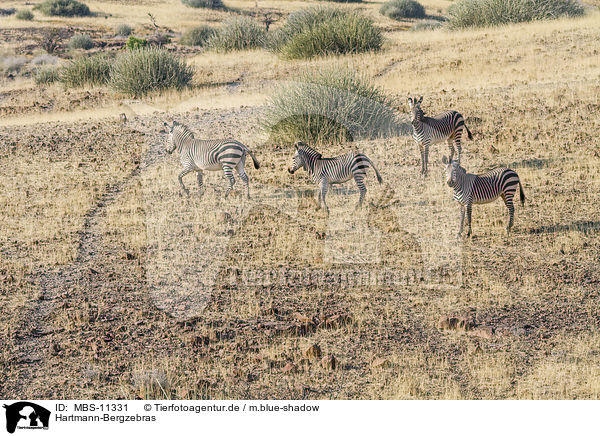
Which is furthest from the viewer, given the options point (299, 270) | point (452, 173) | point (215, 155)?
point (215, 155)

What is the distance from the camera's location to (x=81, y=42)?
43.9 metres

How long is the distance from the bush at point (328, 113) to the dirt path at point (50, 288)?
3960 mm

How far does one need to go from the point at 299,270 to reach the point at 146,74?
17.3 metres

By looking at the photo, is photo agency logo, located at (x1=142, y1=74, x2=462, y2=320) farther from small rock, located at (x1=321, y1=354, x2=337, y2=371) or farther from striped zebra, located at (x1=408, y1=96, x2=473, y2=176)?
small rock, located at (x1=321, y1=354, x2=337, y2=371)

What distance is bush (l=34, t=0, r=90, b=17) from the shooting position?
5481 cm

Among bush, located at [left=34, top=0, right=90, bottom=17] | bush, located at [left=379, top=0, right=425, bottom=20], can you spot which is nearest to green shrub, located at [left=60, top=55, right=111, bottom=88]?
bush, located at [left=34, top=0, right=90, bottom=17]

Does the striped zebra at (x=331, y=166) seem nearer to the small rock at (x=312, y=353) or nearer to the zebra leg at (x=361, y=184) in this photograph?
the zebra leg at (x=361, y=184)

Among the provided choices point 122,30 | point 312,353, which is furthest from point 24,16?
point 312,353

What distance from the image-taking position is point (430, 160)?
15.2 meters

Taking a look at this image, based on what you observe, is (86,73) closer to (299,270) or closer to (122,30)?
(122,30)

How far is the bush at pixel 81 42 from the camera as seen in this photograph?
1719 inches

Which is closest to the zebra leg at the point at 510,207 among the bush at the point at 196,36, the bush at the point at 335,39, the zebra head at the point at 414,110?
the zebra head at the point at 414,110

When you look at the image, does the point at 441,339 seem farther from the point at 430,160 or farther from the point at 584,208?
the point at 430,160
